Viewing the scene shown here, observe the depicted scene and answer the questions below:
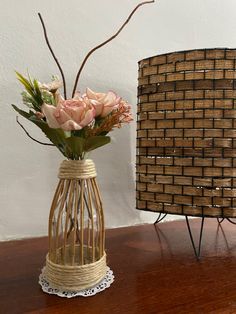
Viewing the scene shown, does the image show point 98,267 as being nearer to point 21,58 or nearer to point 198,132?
point 198,132

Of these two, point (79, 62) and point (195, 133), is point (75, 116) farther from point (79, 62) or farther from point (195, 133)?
point (79, 62)

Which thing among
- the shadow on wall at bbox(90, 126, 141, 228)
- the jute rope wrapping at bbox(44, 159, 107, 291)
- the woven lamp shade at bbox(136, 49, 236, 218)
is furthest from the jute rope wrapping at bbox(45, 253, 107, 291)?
the shadow on wall at bbox(90, 126, 141, 228)

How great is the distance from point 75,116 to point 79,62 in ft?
1.68

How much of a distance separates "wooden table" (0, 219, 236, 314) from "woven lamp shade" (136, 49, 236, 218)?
0.13 metres

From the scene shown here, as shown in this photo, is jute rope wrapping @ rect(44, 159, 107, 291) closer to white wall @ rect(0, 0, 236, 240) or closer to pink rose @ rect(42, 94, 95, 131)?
pink rose @ rect(42, 94, 95, 131)

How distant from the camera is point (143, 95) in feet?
2.85

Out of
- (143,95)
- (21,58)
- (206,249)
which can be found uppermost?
(21,58)

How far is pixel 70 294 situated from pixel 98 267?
0.24 ft

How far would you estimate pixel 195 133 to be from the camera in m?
0.77

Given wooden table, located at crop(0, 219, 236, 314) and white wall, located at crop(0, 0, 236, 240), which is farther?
white wall, located at crop(0, 0, 236, 240)

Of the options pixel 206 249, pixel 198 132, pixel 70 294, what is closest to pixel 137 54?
pixel 198 132

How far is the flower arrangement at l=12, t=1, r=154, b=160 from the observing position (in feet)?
1.77

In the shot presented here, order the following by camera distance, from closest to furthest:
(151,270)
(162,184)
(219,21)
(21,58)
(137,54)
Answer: (151,270)
(162,184)
(21,58)
(137,54)
(219,21)

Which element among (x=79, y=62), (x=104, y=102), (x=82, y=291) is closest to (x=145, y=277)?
(x=82, y=291)
